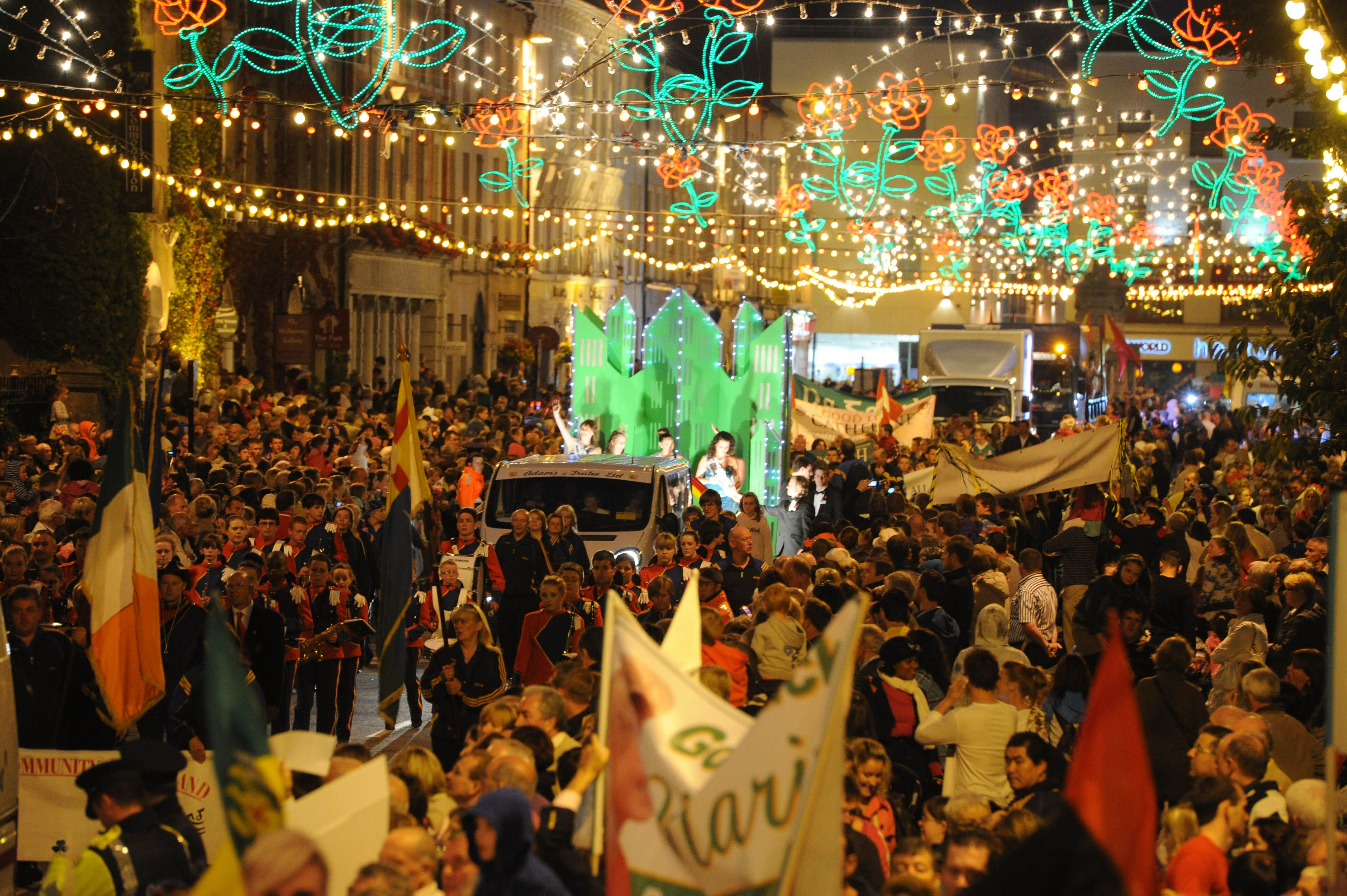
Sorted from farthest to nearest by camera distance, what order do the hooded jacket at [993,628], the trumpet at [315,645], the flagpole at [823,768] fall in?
the trumpet at [315,645]
the hooded jacket at [993,628]
the flagpole at [823,768]

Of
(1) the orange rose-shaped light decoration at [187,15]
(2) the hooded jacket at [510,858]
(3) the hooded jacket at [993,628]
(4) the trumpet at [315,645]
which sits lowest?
(4) the trumpet at [315,645]

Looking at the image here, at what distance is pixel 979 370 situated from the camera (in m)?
40.1

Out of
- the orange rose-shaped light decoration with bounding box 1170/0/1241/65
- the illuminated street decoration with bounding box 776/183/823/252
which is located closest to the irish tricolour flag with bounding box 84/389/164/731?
the orange rose-shaped light decoration with bounding box 1170/0/1241/65

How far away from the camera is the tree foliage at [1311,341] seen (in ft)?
40.7

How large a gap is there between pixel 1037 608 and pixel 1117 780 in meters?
7.61

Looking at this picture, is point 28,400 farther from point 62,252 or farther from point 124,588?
point 124,588

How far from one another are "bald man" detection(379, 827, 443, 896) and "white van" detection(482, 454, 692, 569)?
10.4 m

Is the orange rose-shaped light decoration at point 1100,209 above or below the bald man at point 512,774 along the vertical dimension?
above

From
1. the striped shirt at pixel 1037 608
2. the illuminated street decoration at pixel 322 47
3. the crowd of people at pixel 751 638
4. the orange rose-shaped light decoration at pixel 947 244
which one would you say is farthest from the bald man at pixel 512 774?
the orange rose-shaped light decoration at pixel 947 244

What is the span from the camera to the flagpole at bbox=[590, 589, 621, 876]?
5590 mm

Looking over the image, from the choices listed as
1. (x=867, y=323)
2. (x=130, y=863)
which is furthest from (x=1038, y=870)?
(x=867, y=323)

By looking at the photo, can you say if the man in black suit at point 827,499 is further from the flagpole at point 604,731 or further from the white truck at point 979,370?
the white truck at point 979,370

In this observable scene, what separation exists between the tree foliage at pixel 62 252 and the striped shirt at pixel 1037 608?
16.9m

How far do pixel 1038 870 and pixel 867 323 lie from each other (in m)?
73.1
